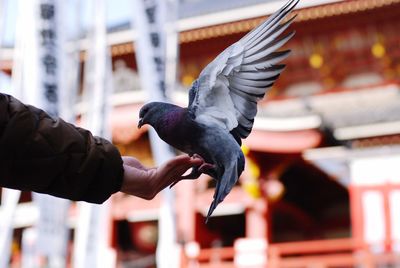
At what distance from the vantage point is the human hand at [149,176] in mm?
1307

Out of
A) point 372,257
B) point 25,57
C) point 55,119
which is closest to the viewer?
point 55,119

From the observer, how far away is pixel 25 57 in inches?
227

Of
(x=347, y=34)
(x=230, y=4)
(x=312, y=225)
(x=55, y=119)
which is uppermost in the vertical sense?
(x=230, y=4)

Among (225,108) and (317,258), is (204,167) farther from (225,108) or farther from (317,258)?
(317,258)

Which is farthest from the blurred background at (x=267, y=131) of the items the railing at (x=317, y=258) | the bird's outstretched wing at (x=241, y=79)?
the bird's outstretched wing at (x=241, y=79)

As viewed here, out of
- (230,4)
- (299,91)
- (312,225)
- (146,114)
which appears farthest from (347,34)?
(146,114)

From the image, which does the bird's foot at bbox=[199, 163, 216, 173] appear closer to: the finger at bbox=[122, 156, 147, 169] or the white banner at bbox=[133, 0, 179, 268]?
the finger at bbox=[122, 156, 147, 169]

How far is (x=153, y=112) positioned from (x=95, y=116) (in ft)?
15.6

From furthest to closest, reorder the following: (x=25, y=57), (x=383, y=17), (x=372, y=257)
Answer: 1. (x=383, y=17)
2. (x=372, y=257)
3. (x=25, y=57)

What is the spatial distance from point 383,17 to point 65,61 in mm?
4637

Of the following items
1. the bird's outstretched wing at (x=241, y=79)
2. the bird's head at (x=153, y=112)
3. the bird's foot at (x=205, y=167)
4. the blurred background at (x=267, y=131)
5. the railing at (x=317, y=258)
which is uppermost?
the blurred background at (x=267, y=131)

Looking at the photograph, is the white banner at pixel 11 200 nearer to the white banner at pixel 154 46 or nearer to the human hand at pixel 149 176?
the white banner at pixel 154 46

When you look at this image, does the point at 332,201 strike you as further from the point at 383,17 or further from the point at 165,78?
the point at 165,78

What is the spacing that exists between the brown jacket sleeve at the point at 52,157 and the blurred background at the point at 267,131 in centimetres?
442
